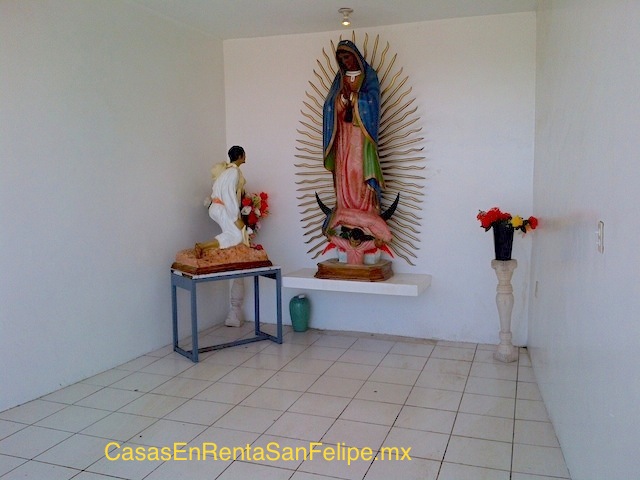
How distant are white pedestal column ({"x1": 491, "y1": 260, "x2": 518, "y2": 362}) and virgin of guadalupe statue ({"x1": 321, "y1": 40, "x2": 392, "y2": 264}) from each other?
2.46ft

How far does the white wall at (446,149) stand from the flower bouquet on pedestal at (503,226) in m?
0.30

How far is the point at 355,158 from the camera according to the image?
3713mm

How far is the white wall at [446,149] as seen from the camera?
12.0 ft

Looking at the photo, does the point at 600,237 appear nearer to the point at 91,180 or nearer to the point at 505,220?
the point at 505,220

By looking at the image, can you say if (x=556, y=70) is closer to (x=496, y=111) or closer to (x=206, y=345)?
(x=496, y=111)

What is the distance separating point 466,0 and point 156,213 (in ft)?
7.81

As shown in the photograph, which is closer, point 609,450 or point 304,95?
point 609,450

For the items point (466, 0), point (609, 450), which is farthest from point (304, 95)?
point (609, 450)

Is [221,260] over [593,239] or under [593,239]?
under

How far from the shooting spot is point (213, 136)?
4.26 metres

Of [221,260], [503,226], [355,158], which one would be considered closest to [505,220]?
[503,226]

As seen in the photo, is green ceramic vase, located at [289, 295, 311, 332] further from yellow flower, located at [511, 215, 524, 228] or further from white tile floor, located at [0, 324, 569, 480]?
yellow flower, located at [511, 215, 524, 228]

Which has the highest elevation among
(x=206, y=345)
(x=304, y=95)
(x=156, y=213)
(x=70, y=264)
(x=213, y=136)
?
(x=304, y=95)

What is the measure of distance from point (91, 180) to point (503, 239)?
2.47 metres
